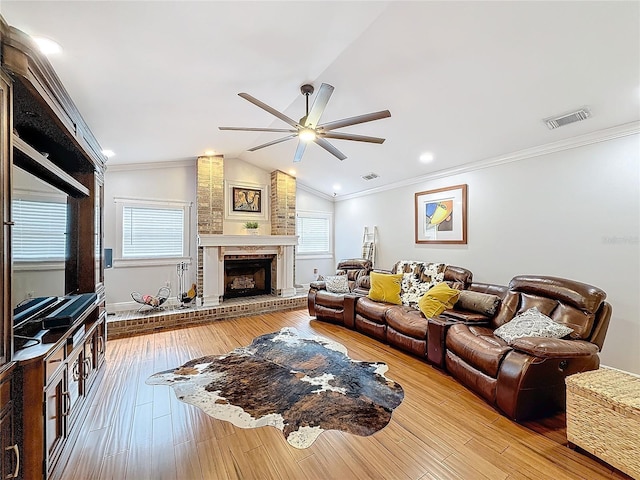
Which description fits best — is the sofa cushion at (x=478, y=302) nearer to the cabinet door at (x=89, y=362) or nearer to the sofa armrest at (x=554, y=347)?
the sofa armrest at (x=554, y=347)

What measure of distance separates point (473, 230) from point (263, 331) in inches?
144

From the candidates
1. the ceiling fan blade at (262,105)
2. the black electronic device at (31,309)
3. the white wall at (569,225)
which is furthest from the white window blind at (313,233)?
the black electronic device at (31,309)

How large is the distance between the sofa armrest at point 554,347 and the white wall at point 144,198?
5432 mm

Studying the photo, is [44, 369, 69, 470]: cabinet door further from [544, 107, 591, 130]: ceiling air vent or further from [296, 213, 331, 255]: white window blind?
[296, 213, 331, 255]: white window blind

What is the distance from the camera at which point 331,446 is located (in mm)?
1975

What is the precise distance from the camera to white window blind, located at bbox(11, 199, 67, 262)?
167 centimetres

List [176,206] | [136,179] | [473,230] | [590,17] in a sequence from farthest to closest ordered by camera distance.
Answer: [176,206]
[136,179]
[473,230]
[590,17]

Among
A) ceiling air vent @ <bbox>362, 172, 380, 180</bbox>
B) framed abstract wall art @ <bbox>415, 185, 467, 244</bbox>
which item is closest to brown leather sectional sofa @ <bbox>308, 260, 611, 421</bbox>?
framed abstract wall art @ <bbox>415, 185, 467, 244</bbox>

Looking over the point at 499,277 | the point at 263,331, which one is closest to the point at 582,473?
the point at 499,277

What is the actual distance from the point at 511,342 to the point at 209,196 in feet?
17.2

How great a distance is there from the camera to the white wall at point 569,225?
2.93m

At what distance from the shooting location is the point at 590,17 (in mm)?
2000

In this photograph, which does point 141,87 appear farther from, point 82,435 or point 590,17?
point 590,17

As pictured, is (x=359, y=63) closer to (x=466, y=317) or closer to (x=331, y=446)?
(x=466, y=317)
